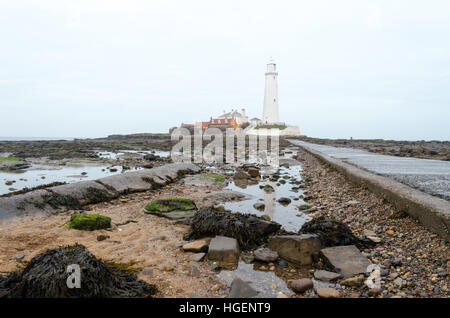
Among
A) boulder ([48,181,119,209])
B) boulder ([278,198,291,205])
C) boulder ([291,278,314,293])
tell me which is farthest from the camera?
boulder ([278,198,291,205])

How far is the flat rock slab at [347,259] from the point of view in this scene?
9.76 feet

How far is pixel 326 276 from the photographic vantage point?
292 cm

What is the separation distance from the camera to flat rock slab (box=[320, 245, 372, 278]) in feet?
9.76

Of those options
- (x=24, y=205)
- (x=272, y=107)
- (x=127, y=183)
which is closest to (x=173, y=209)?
(x=127, y=183)

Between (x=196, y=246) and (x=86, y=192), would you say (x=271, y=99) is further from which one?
(x=196, y=246)

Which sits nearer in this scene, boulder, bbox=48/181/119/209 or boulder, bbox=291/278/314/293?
boulder, bbox=291/278/314/293

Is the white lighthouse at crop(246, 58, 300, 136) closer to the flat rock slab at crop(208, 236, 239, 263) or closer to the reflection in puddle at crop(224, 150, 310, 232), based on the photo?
the reflection in puddle at crop(224, 150, 310, 232)

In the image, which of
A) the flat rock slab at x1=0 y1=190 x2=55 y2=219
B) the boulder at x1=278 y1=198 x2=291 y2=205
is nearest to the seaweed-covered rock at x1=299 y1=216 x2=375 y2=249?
the boulder at x1=278 y1=198 x2=291 y2=205

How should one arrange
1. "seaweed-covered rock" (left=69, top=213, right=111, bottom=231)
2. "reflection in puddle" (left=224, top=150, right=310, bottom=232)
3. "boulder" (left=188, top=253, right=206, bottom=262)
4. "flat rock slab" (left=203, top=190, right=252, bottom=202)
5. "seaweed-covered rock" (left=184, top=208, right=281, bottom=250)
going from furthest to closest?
"flat rock slab" (left=203, top=190, right=252, bottom=202) < "reflection in puddle" (left=224, top=150, right=310, bottom=232) < "seaweed-covered rock" (left=69, top=213, right=111, bottom=231) < "seaweed-covered rock" (left=184, top=208, right=281, bottom=250) < "boulder" (left=188, top=253, right=206, bottom=262)

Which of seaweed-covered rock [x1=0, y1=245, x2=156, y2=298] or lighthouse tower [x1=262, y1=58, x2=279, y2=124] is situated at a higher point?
lighthouse tower [x1=262, y1=58, x2=279, y2=124]

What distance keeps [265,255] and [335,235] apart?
1.05 metres

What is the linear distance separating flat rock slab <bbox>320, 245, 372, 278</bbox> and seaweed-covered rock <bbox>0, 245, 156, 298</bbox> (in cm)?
191

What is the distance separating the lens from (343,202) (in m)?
5.79

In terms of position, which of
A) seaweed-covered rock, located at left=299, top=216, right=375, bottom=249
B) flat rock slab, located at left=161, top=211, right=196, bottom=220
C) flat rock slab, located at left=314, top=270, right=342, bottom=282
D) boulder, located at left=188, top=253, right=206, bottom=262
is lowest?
flat rock slab, located at left=161, top=211, right=196, bottom=220
